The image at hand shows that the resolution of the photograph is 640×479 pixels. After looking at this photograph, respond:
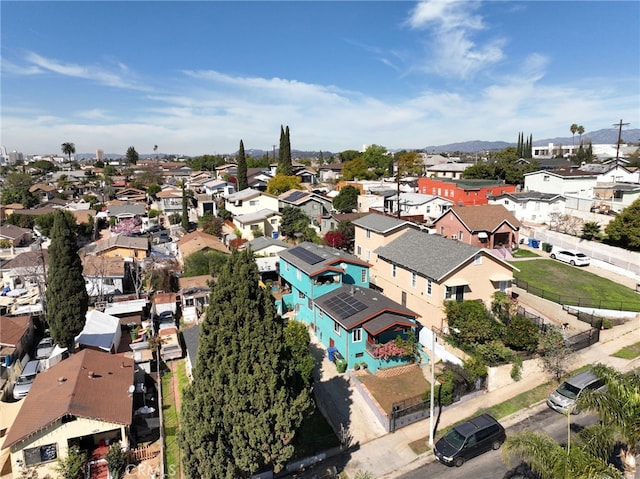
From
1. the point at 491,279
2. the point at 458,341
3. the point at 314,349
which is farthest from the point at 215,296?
the point at 491,279

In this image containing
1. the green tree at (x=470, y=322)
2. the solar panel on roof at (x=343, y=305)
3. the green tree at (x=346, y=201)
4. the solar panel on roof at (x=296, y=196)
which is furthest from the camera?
the solar panel on roof at (x=296, y=196)

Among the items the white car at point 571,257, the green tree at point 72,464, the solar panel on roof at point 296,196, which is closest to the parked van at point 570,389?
the white car at point 571,257

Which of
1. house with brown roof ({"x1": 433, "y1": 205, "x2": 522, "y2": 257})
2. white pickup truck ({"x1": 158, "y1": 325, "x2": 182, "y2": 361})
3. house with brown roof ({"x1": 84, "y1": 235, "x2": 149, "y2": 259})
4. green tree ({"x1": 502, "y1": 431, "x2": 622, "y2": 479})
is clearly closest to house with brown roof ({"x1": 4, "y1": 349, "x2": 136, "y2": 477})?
white pickup truck ({"x1": 158, "y1": 325, "x2": 182, "y2": 361})

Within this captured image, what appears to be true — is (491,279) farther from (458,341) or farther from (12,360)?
(12,360)

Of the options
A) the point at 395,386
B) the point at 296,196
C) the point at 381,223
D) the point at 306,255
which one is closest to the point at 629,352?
the point at 395,386

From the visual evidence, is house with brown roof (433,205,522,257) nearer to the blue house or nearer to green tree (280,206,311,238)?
the blue house

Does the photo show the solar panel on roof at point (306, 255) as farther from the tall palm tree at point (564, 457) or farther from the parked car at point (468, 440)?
the tall palm tree at point (564, 457)
